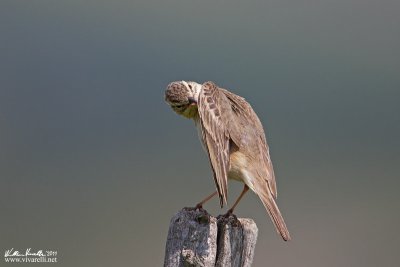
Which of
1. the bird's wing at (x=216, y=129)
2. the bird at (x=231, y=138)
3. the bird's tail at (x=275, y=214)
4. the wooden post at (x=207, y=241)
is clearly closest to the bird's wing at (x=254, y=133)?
the bird at (x=231, y=138)

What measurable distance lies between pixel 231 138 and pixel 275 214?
3.44ft

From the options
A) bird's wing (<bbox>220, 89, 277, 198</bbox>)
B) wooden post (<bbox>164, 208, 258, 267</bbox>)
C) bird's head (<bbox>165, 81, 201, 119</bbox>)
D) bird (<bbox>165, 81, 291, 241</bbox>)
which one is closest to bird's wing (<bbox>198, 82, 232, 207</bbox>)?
bird (<bbox>165, 81, 291, 241</bbox>)

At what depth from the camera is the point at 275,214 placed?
8727 mm

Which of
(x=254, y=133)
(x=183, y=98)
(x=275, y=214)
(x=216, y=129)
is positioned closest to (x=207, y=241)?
(x=275, y=214)

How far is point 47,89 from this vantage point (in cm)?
4166

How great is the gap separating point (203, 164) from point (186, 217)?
1825 centimetres

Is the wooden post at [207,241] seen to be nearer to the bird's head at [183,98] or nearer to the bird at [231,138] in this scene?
the bird at [231,138]

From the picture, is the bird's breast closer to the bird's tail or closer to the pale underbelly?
the pale underbelly

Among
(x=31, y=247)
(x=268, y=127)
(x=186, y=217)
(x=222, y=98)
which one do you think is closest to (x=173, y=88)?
(x=222, y=98)

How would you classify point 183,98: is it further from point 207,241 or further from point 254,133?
point 207,241

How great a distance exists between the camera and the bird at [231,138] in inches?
356

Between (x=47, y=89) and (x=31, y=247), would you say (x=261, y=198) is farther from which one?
(x=47, y=89)

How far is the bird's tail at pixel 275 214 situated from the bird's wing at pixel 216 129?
472 millimetres

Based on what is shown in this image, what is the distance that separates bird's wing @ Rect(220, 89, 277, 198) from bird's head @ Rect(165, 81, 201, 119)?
1.09 feet
